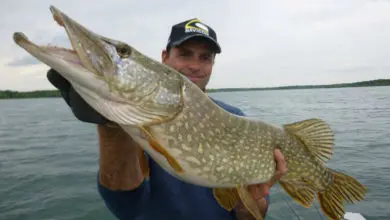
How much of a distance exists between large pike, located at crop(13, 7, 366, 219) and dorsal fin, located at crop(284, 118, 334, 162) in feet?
0.05

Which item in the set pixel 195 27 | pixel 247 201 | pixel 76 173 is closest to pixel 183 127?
pixel 247 201

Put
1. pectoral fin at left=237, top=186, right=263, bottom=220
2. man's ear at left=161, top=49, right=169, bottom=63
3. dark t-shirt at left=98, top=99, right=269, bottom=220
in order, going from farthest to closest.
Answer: man's ear at left=161, top=49, right=169, bottom=63 → dark t-shirt at left=98, top=99, right=269, bottom=220 → pectoral fin at left=237, top=186, right=263, bottom=220

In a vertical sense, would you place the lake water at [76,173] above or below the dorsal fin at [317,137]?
below

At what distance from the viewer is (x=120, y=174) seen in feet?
6.30

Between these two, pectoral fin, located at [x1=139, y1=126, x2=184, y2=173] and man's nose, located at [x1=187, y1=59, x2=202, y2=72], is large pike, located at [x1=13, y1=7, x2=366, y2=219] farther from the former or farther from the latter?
man's nose, located at [x1=187, y1=59, x2=202, y2=72]

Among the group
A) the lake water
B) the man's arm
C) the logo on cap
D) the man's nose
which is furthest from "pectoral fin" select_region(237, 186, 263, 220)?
the lake water

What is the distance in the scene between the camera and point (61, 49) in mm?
1415

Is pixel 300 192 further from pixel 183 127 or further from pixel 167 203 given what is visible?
pixel 183 127

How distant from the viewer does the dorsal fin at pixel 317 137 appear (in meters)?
2.41

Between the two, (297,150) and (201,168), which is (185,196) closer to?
(201,168)

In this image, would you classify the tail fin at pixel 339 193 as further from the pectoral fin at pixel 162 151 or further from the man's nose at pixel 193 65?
the man's nose at pixel 193 65

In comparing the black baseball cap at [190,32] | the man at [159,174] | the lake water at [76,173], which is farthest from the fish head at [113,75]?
the lake water at [76,173]

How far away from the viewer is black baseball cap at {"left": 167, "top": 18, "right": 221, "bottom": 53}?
2.65 metres

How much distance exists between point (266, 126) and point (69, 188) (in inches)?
224
